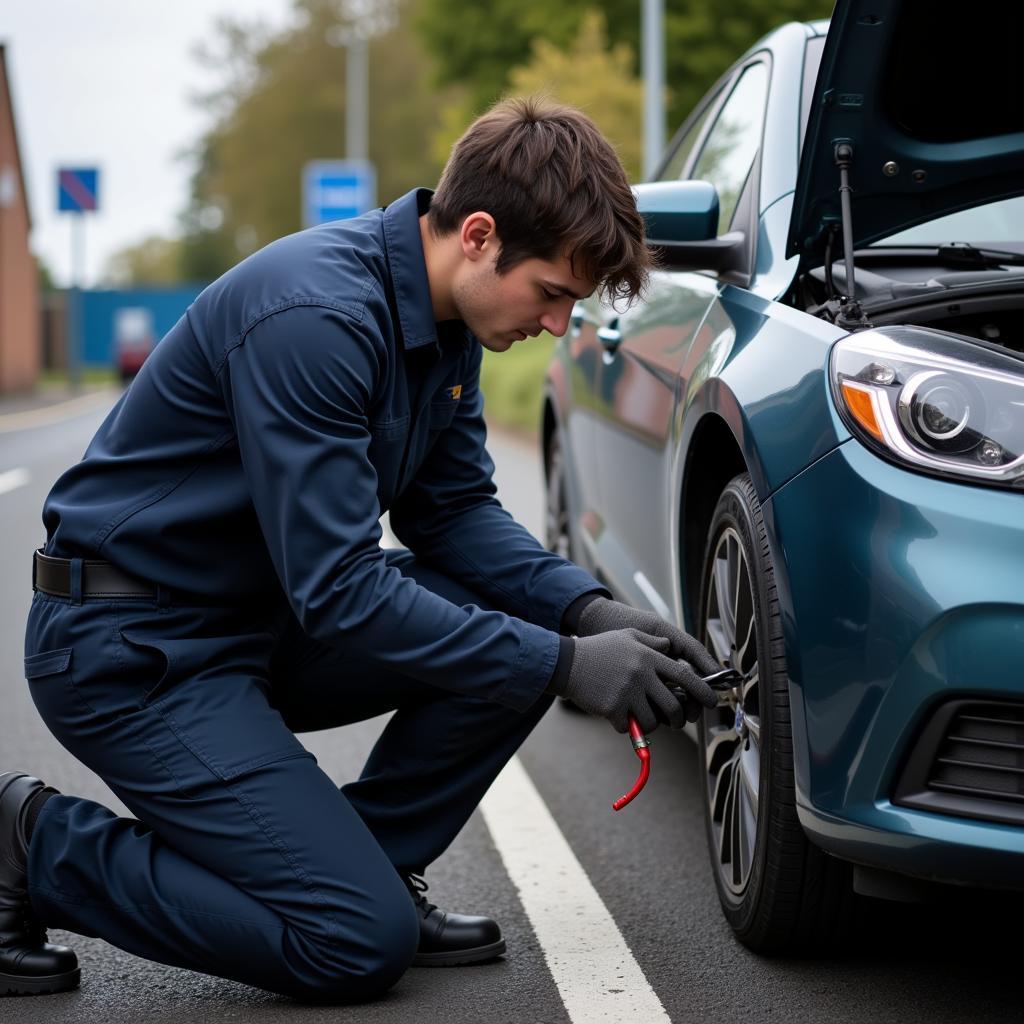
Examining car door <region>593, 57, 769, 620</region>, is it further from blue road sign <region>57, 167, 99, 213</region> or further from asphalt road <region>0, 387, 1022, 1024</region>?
blue road sign <region>57, 167, 99, 213</region>

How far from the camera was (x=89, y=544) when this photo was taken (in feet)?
9.06

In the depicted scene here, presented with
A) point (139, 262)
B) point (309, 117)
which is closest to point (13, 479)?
point (309, 117)

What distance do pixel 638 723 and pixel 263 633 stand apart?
688mm

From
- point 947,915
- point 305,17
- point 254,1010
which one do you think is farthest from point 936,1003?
point 305,17

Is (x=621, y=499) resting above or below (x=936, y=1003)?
above

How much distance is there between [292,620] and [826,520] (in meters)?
1.10

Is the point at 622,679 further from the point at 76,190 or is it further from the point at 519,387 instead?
the point at 76,190

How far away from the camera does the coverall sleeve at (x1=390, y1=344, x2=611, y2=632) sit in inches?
126

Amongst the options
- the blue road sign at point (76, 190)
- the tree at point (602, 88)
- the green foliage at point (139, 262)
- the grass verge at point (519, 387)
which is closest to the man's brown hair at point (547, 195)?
the grass verge at point (519, 387)

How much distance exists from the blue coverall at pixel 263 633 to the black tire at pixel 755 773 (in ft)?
1.08

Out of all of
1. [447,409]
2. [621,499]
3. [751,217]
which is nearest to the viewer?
[447,409]

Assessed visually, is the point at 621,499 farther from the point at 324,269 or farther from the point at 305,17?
the point at 305,17

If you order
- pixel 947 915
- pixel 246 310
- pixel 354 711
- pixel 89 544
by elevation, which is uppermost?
pixel 246 310

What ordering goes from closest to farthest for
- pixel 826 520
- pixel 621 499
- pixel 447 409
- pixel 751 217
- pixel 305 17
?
pixel 826 520 < pixel 447 409 < pixel 751 217 < pixel 621 499 < pixel 305 17
